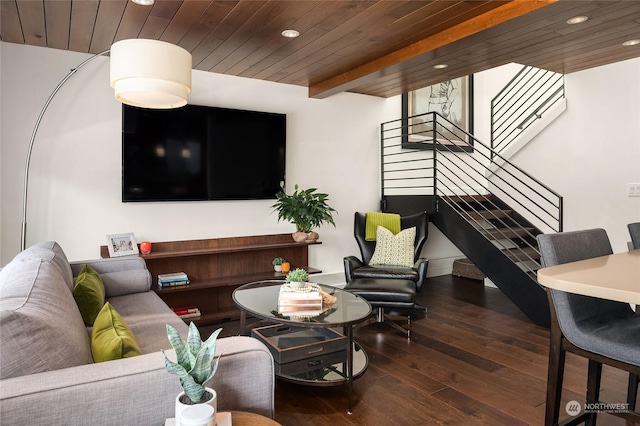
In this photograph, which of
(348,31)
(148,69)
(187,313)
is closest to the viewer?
(148,69)

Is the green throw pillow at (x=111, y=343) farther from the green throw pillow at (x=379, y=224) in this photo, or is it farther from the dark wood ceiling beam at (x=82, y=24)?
the green throw pillow at (x=379, y=224)

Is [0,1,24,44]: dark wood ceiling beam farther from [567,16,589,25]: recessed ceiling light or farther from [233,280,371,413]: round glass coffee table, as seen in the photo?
[567,16,589,25]: recessed ceiling light

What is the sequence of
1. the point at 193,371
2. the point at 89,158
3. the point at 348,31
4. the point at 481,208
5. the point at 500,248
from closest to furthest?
1. the point at 193,371
2. the point at 348,31
3. the point at 89,158
4. the point at 500,248
5. the point at 481,208

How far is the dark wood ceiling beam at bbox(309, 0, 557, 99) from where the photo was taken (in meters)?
2.65

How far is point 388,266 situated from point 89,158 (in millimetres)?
2921

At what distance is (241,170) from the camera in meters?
4.31

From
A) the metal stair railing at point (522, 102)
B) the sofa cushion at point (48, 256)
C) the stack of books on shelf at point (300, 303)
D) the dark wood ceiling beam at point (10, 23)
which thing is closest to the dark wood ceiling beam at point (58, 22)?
the dark wood ceiling beam at point (10, 23)

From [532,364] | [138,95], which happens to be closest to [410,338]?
[532,364]

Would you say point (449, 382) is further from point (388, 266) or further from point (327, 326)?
point (388, 266)

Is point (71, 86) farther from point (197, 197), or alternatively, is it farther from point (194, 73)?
point (197, 197)

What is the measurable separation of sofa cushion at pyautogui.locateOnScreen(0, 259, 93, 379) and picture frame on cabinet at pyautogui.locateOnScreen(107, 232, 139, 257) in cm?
185

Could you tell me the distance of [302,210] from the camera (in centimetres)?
426

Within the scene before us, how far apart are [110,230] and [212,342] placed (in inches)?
116

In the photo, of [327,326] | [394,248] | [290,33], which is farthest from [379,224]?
[327,326]
